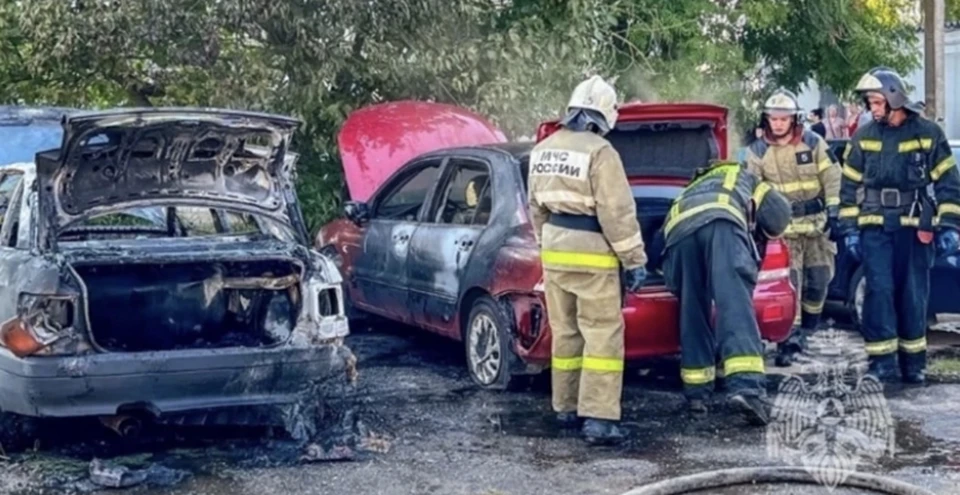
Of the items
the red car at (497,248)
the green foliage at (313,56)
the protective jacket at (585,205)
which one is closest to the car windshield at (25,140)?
the green foliage at (313,56)

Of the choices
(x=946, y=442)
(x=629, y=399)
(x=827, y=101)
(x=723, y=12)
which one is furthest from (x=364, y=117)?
(x=827, y=101)

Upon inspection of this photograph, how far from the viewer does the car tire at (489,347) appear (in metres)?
7.37

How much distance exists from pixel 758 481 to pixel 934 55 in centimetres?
980

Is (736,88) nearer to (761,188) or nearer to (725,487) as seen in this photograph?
A: (761,188)

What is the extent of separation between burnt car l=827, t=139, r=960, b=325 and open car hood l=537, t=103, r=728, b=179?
5.51 feet

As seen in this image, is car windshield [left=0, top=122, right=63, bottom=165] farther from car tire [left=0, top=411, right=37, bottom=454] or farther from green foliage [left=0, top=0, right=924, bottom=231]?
car tire [left=0, top=411, right=37, bottom=454]

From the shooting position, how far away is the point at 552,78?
11.5 meters

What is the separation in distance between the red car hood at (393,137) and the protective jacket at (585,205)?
2.91 m

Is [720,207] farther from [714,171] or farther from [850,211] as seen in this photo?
[850,211]

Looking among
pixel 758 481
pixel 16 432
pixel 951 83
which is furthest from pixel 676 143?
pixel 951 83

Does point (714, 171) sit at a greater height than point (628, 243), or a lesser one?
greater

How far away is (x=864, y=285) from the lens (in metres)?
8.60

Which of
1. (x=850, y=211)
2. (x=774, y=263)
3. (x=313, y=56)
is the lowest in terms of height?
(x=774, y=263)

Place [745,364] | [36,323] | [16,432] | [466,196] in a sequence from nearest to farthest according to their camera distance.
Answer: [36,323] → [16,432] → [745,364] → [466,196]
